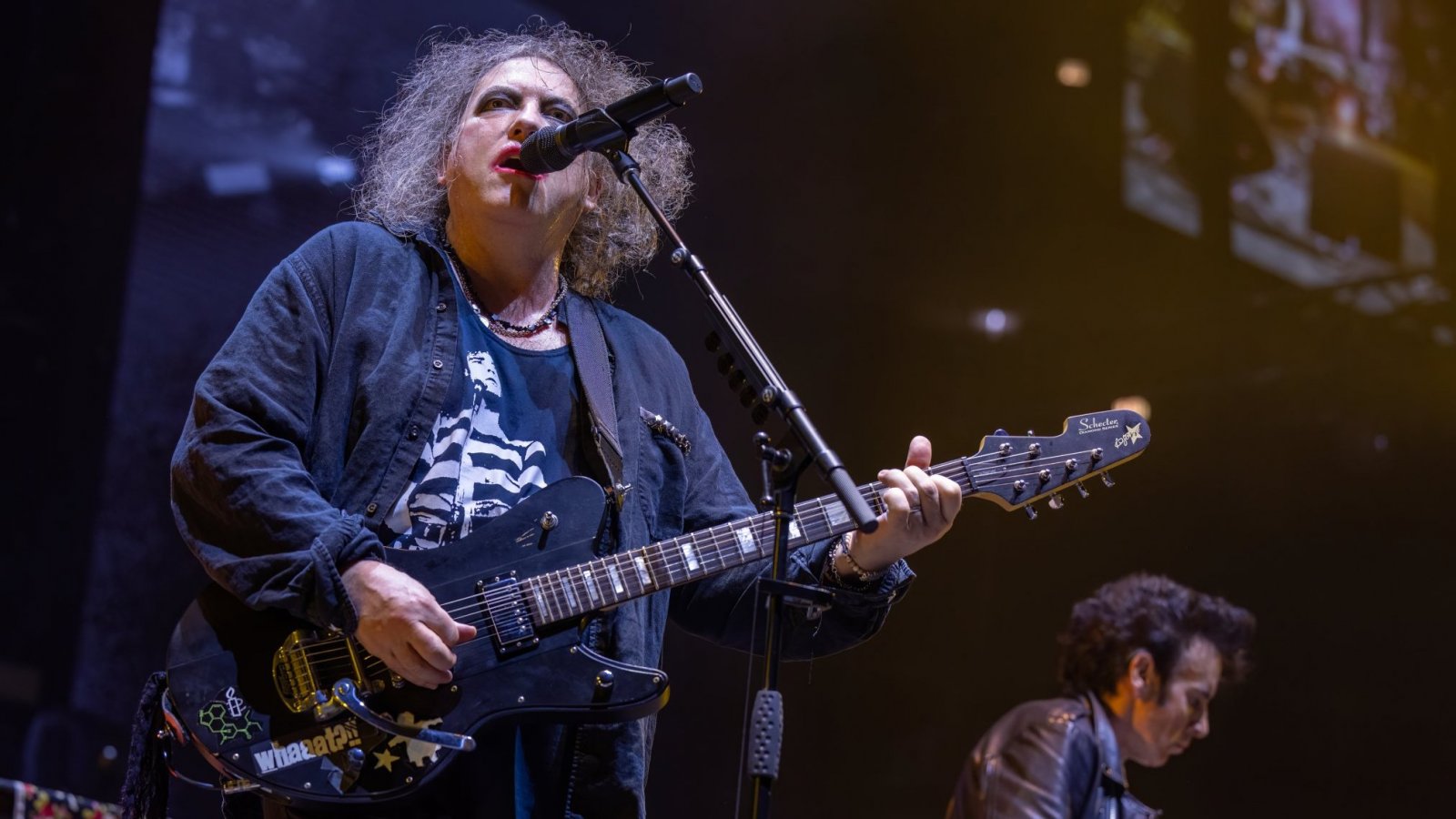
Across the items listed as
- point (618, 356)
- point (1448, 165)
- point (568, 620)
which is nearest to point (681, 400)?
point (618, 356)

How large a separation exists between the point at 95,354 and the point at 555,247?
216 centimetres

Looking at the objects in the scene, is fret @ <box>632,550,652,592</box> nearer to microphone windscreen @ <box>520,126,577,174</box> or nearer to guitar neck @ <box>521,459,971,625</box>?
guitar neck @ <box>521,459,971,625</box>

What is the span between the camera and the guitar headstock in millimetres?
2715

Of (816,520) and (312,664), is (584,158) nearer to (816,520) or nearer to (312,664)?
(816,520)

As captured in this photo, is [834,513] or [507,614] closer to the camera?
[507,614]

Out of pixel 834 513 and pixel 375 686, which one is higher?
pixel 834 513

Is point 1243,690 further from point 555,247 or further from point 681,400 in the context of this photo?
point 555,247

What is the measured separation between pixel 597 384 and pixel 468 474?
1.23 ft

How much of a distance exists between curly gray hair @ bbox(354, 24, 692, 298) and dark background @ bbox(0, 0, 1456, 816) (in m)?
0.99

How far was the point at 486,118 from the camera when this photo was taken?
2877 millimetres

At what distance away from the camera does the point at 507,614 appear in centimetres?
237

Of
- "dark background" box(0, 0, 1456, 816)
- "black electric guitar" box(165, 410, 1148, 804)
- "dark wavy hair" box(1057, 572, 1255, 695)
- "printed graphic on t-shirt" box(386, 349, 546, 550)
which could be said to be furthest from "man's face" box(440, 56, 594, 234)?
"dark wavy hair" box(1057, 572, 1255, 695)

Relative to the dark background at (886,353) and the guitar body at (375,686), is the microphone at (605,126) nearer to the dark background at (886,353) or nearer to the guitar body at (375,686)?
the guitar body at (375,686)

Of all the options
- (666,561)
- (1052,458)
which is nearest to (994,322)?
(1052,458)
